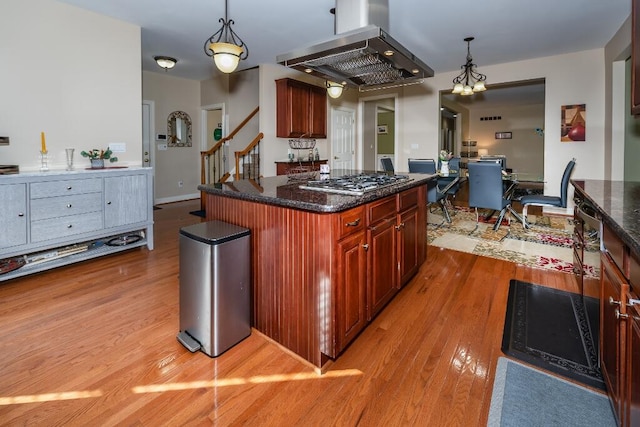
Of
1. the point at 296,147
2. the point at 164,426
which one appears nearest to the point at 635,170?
the point at 296,147

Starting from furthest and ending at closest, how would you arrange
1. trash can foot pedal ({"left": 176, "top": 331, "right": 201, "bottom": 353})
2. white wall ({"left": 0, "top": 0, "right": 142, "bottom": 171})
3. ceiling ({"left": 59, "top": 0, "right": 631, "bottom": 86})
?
1. ceiling ({"left": 59, "top": 0, "right": 631, "bottom": 86})
2. white wall ({"left": 0, "top": 0, "right": 142, "bottom": 171})
3. trash can foot pedal ({"left": 176, "top": 331, "right": 201, "bottom": 353})

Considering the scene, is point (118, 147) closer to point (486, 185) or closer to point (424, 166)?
point (424, 166)

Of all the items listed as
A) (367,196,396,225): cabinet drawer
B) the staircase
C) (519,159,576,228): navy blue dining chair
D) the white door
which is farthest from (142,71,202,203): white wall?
(519,159,576,228): navy blue dining chair

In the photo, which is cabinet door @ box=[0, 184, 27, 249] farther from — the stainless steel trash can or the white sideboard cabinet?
the stainless steel trash can

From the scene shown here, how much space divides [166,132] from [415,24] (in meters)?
5.17

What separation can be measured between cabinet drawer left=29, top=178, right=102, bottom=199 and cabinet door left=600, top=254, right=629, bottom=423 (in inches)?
154

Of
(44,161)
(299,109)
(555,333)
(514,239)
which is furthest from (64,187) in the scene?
(514,239)

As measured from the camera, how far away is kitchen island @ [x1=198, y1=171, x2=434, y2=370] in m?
1.70

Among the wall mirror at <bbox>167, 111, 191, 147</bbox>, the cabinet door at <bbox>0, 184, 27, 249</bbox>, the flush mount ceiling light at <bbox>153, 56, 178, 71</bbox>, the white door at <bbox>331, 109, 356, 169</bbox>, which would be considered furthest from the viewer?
the white door at <bbox>331, 109, 356, 169</bbox>

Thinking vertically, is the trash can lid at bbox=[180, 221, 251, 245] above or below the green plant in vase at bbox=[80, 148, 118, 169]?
below

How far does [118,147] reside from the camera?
13.0 ft

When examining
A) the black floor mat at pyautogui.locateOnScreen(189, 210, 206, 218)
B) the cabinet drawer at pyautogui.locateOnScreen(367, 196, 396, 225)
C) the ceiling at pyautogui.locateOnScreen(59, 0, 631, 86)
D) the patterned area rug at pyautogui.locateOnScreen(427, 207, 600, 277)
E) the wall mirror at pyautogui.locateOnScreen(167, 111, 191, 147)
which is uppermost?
the ceiling at pyautogui.locateOnScreen(59, 0, 631, 86)

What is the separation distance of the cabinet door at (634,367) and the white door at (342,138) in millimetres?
6394

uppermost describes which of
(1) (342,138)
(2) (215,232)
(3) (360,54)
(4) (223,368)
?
(1) (342,138)
